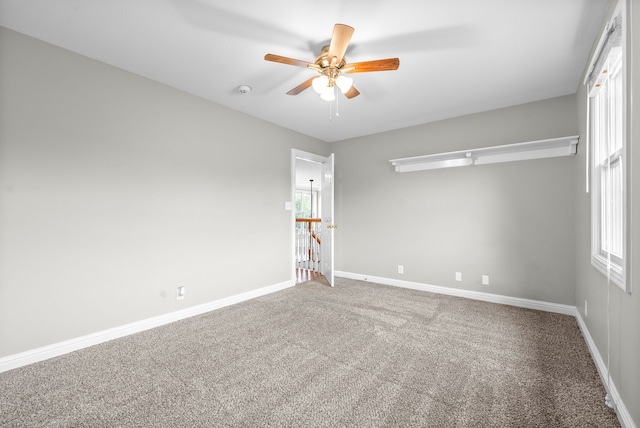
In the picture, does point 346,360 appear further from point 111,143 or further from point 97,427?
point 111,143

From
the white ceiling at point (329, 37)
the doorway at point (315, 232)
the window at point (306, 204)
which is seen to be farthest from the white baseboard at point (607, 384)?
the window at point (306, 204)

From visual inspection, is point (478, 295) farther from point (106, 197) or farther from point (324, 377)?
point (106, 197)

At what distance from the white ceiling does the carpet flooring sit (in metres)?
2.50

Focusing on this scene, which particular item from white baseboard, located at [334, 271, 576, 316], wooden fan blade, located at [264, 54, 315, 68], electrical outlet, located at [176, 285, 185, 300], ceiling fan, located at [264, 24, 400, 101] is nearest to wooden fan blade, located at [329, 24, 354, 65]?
ceiling fan, located at [264, 24, 400, 101]

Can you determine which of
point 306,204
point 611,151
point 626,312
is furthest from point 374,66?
point 306,204

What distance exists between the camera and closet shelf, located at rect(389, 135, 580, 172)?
3.16 meters

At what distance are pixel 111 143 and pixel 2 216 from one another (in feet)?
3.13

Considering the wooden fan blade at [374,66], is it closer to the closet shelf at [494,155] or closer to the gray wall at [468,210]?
the closet shelf at [494,155]

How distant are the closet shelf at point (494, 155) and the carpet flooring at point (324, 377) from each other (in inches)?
72.9

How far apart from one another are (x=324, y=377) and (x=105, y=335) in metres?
2.04

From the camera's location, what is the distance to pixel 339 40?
1.89 m

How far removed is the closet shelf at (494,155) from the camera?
3160mm

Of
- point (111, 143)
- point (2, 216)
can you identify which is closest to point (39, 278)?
point (2, 216)

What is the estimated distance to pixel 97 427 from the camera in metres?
1.51
